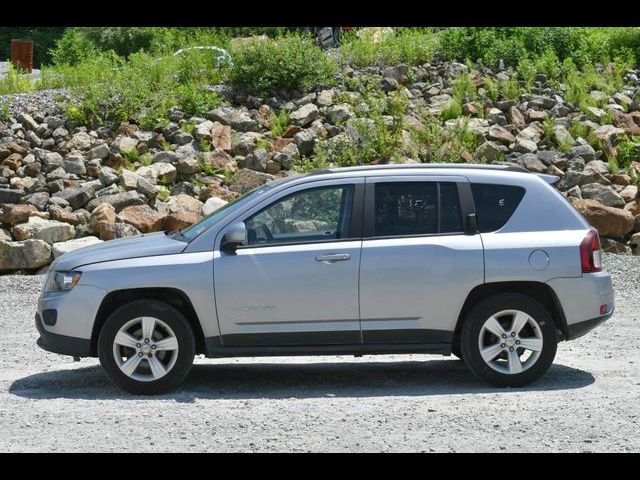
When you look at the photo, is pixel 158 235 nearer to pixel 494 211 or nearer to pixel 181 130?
pixel 494 211

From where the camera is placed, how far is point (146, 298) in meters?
8.55

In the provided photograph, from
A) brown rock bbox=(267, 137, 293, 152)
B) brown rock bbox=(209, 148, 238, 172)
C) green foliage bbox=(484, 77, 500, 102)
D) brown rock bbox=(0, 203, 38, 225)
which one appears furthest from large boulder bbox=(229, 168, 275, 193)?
green foliage bbox=(484, 77, 500, 102)

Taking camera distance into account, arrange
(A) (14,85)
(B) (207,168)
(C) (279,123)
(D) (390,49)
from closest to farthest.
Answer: (B) (207,168)
(C) (279,123)
(A) (14,85)
(D) (390,49)

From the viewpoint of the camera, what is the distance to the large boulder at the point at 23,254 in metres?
15.3

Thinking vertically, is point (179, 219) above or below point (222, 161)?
below

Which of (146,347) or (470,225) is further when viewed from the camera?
(470,225)

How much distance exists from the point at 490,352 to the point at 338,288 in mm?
1311

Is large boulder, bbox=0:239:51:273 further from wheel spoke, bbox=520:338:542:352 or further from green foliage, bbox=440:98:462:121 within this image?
wheel spoke, bbox=520:338:542:352

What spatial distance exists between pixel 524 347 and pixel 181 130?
37.2ft

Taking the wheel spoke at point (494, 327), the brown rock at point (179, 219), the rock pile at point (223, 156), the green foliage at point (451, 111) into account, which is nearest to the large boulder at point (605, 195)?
the rock pile at point (223, 156)

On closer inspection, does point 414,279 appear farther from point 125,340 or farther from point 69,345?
point 69,345

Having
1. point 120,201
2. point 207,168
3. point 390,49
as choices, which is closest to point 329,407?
point 120,201

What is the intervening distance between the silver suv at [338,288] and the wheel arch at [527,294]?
12mm

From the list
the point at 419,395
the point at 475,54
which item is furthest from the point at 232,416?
the point at 475,54
